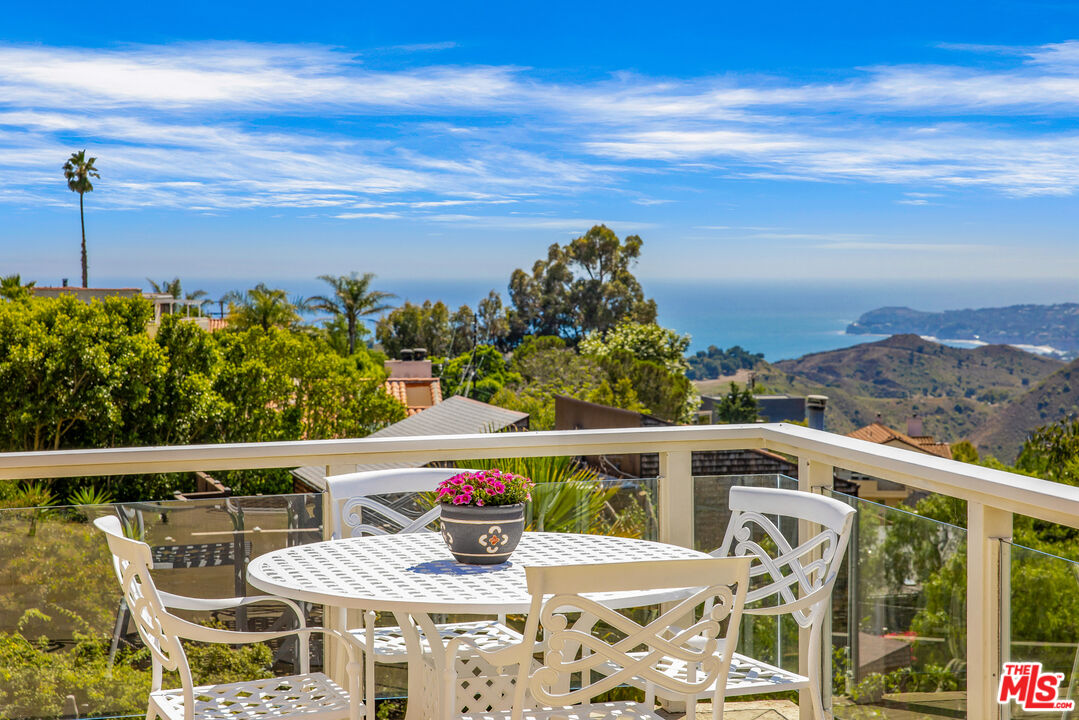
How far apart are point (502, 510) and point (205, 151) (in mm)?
77342

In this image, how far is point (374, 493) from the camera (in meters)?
3.13

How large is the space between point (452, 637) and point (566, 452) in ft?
→ 2.66

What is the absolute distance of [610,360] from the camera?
157ft

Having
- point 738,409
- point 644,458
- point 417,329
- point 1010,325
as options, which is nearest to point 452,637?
point 644,458

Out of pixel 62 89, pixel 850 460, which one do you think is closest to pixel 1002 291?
pixel 62 89

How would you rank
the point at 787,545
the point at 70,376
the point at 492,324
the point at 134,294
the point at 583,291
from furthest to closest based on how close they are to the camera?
the point at 492,324 → the point at 583,291 → the point at 134,294 → the point at 70,376 → the point at 787,545

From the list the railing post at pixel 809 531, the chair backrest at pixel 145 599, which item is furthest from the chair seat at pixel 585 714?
the railing post at pixel 809 531

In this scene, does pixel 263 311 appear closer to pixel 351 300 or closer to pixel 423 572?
pixel 351 300

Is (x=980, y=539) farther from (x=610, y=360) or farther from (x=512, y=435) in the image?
(x=610, y=360)

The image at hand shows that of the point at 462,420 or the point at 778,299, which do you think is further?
the point at 778,299

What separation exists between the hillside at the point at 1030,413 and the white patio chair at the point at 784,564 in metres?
46.0

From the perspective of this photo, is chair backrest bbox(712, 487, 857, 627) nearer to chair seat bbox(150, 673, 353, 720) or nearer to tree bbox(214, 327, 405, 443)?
chair seat bbox(150, 673, 353, 720)

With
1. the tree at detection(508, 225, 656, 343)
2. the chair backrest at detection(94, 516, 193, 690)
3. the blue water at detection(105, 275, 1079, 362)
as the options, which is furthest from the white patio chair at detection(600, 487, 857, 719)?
the tree at detection(508, 225, 656, 343)

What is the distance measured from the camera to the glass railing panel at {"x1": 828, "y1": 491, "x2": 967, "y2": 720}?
2.58 meters
